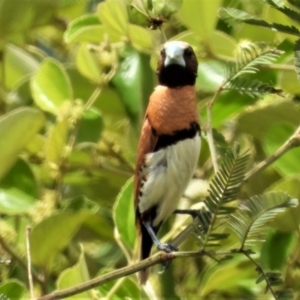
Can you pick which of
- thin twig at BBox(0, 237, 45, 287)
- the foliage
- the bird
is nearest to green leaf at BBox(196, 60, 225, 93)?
the foliage

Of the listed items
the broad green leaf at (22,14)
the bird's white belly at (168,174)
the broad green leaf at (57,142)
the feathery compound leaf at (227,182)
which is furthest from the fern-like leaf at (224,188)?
the broad green leaf at (22,14)

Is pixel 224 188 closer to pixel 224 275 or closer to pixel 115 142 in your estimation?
pixel 224 275

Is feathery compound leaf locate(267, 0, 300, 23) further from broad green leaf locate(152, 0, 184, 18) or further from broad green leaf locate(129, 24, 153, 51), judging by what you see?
broad green leaf locate(129, 24, 153, 51)

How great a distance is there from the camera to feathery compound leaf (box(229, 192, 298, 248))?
0.59 metres

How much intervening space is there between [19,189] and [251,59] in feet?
1.21

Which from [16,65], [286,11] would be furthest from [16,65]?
[286,11]

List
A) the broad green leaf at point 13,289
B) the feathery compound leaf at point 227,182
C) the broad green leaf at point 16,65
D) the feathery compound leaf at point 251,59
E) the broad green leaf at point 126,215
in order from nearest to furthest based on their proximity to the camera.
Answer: the feathery compound leaf at point 227,182 < the feathery compound leaf at point 251,59 < the broad green leaf at point 13,289 < the broad green leaf at point 126,215 < the broad green leaf at point 16,65

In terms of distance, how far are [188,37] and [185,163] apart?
17 centimetres

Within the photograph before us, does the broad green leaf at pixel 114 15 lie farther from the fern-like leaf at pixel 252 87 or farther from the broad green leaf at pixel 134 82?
the fern-like leaf at pixel 252 87

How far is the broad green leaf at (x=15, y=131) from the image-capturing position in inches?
32.6

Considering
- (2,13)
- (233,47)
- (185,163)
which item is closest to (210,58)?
(233,47)

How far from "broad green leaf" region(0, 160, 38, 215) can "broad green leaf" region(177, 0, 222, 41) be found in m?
0.27

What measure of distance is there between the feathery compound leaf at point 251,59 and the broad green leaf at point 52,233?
0.24m

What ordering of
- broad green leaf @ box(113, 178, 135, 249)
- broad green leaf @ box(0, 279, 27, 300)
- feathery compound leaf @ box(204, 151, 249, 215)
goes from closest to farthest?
feathery compound leaf @ box(204, 151, 249, 215)
broad green leaf @ box(0, 279, 27, 300)
broad green leaf @ box(113, 178, 135, 249)
